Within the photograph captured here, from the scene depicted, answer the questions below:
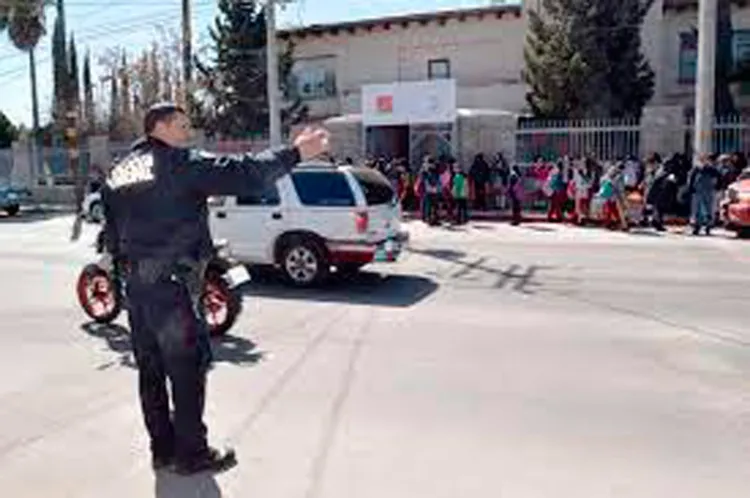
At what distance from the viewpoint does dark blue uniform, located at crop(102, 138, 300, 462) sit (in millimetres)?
4477

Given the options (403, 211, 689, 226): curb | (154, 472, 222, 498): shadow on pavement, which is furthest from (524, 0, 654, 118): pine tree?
(154, 472, 222, 498): shadow on pavement

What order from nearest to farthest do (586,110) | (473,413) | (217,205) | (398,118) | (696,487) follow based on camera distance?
1. (696,487)
2. (473,413)
3. (217,205)
4. (398,118)
5. (586,110)

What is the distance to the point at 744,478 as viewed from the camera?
4746 mm

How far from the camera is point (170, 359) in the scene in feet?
15.3

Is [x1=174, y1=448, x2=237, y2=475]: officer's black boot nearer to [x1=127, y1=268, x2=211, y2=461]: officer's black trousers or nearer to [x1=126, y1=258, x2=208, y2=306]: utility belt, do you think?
[x1=127, y1=268, x2=211, y2=461]: officer's black trousers

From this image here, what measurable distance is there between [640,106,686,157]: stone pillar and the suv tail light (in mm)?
13046

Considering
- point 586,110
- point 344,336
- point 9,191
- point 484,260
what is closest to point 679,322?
point 344,336

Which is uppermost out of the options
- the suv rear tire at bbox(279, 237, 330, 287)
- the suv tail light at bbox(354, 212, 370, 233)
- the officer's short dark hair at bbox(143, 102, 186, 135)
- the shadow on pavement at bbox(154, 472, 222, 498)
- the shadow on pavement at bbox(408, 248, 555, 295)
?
the officer's short dark hair at bbox(143, 102, 186, 135)

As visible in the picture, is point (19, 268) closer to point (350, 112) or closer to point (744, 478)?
point (744, 478)

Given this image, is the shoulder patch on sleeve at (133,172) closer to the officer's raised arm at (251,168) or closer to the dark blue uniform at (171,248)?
the dark blue uniform at (171,248)

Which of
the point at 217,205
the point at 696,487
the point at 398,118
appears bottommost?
the point at 696,487

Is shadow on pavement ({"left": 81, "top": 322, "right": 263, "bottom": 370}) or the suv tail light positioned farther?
the suv tail light

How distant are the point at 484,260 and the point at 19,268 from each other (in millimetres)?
7369

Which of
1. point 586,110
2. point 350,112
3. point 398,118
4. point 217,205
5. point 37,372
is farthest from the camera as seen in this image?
point 350,112
